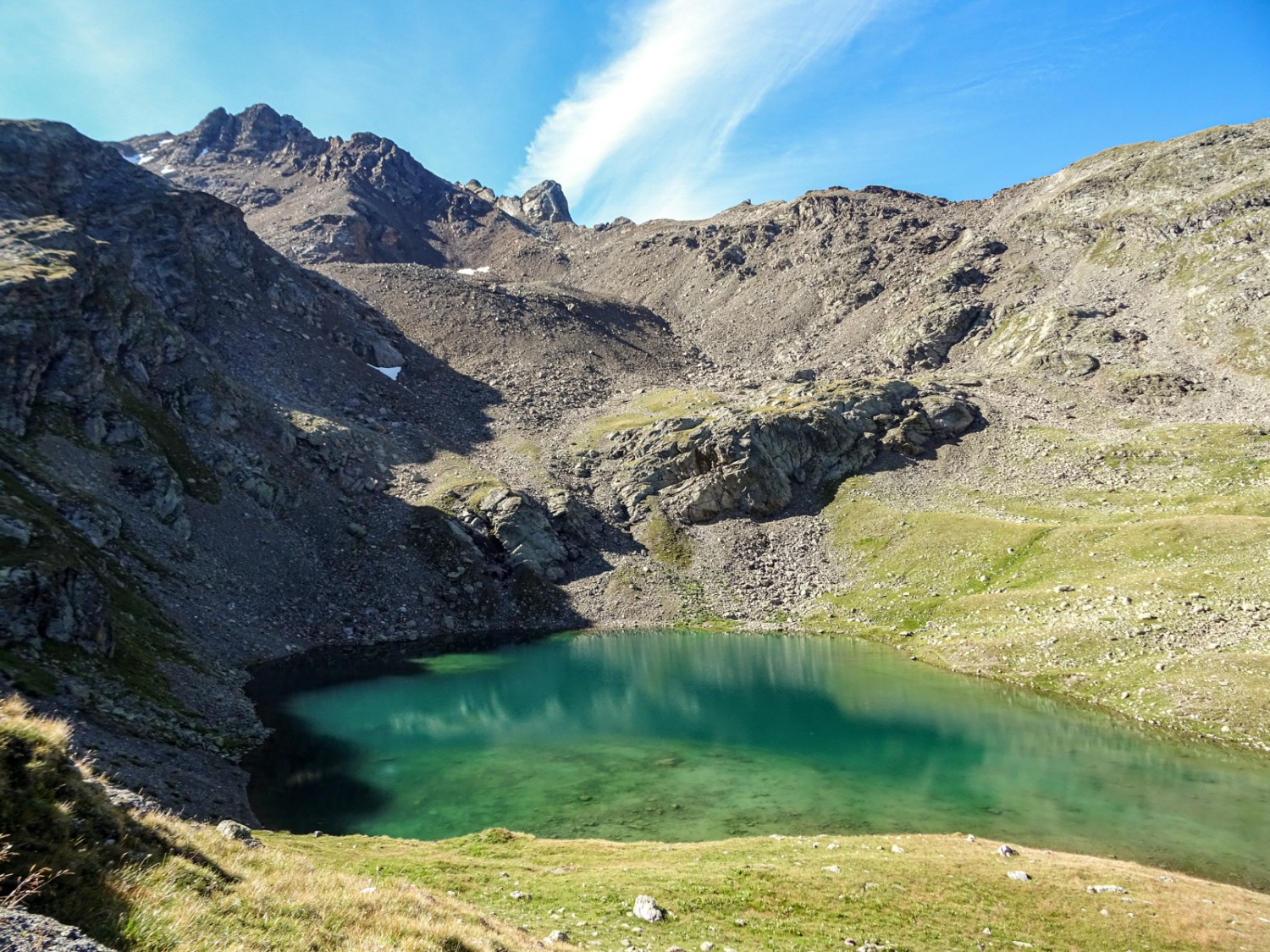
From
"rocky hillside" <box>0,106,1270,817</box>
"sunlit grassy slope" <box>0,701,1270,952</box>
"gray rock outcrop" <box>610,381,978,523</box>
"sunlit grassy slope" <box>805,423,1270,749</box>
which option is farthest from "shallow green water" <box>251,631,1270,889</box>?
"gray rock outcrop" <box>610,381,978,523</box>

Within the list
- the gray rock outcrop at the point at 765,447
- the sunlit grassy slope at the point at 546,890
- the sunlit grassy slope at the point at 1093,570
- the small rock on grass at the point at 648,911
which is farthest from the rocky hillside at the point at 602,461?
the small rock on grass at the point at 648,911

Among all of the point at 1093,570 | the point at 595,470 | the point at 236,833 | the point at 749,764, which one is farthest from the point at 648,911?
the point at 595,470

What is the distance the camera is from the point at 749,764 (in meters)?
43.5

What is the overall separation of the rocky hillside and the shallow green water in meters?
5.89

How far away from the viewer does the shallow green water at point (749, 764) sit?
3422cm

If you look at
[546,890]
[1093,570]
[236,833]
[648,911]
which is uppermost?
[236,833]

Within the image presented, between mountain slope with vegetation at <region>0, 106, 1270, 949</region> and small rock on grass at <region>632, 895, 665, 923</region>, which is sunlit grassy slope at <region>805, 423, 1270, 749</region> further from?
small rock on grass at <region>632, 895, 665, 923</region>

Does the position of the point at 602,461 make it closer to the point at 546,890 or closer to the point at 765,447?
the point at 765,447

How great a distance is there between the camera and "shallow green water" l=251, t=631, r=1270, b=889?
34.2 m

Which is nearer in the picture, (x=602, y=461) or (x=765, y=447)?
(x=765, y=447)

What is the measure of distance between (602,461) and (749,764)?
8099cm

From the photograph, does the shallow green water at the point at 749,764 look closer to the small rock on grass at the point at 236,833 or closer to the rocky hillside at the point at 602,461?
the rocky hillside at the point at 602,461

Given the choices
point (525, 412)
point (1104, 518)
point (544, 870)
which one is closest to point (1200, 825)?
point (544, 870)

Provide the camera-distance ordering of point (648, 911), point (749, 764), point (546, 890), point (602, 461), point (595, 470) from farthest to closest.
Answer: point (602, 461) < point (595, 470) < point (749, 764) < point (546, 890) < point (648, 911)
